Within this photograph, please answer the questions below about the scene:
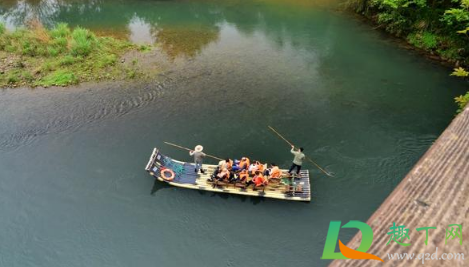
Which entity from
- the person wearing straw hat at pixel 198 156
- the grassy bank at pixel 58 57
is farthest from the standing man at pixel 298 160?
the grassy bank at pixel 58 57

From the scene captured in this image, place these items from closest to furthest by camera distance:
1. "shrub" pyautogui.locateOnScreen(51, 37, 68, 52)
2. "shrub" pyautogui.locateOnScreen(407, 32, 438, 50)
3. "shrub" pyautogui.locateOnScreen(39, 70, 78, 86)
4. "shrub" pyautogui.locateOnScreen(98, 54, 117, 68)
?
"shrub" pyautogui.locateOnScreen(39, 70, 78, 86) → "shrub" pyautogui.locateOnScreen(98, 54, 117, 68) → "shrub" pyautogui.locateOnScreen(407, 32, 438, 50) → "shrub" pyautogui.locateOnScreen(51, 37, 68, 52)

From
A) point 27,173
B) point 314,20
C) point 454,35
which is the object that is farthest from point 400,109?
point 27,173

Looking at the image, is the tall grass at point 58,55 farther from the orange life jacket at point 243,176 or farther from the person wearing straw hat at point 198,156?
the orange life jacket at point 243,176

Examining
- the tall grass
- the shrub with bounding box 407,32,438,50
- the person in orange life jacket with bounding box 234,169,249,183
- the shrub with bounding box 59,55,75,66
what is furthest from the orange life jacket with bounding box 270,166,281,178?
the shrub with bounding box 407,32,438,50

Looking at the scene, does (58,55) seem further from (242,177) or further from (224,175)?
(242,177)

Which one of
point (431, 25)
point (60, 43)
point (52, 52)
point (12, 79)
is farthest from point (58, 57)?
point (431, 25)

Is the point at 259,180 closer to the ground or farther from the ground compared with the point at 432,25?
closer to the ground

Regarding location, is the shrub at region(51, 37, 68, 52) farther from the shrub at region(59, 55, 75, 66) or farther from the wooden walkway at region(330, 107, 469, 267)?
the wooden walkway at region(330, 107, 469, 267)
